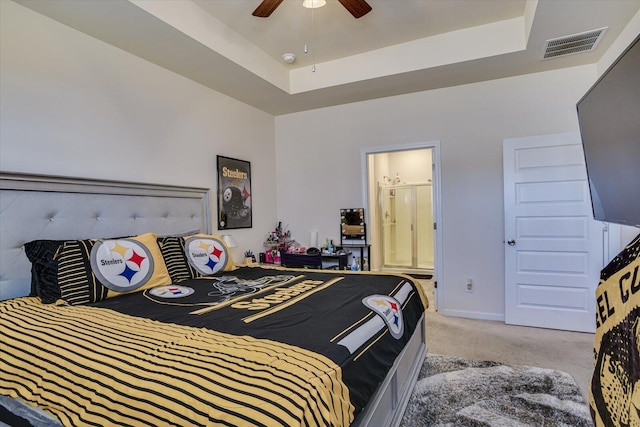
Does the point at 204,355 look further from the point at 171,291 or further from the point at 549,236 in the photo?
the point at 549,236

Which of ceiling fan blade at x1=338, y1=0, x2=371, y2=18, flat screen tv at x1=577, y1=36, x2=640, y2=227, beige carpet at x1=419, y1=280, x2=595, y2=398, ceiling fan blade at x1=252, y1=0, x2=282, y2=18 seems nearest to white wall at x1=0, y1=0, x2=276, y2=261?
ceiling fan blade at x1=252, y1=0, x2=282, y2=18

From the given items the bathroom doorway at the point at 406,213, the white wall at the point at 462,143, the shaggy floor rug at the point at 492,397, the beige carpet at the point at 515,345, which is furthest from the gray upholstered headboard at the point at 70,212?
the bathroom doorway at the point at 406,213

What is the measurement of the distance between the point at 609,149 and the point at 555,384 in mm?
1620

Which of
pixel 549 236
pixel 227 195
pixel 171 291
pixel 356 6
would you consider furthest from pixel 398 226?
pixel 171 291

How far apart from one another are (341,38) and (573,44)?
200 centimetres

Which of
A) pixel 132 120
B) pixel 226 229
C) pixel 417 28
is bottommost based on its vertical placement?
pixel 226 229

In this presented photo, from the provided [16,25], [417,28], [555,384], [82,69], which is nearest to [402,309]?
[555,384]

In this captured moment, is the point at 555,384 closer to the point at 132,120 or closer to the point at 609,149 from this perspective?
the point at 609,149

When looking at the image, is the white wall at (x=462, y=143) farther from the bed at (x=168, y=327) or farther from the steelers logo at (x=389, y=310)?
the steelers logo at (x=389, y=310)

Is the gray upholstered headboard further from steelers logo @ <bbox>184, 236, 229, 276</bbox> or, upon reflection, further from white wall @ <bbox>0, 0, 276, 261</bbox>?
steelers logo @ <bbox>184, 236, 229, 276</bbox>

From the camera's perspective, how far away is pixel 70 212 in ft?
7.23

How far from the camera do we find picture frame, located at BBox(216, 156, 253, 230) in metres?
3.59

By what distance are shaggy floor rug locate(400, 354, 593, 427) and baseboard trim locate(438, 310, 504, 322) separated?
4.00 ft

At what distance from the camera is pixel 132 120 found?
271 centimetres
